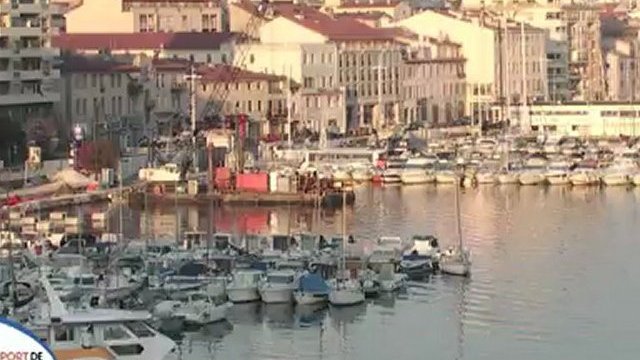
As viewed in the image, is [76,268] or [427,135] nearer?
[76,268]

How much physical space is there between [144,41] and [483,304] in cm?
1440

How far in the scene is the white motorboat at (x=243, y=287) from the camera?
9891 millimetres

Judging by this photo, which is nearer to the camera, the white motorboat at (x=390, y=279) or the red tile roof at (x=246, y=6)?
the white motorboat at (x=390, y=279)

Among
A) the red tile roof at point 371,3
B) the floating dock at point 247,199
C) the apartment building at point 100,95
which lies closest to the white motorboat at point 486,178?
the floating dock at point 247,199

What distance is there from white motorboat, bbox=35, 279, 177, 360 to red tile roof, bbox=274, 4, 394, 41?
1768 centimetres

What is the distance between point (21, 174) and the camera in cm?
1705

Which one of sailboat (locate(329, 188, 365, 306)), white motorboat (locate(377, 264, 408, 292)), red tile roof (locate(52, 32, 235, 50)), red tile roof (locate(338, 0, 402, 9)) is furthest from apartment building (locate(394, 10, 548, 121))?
sailboat (locate(329, 188, 365, 306))

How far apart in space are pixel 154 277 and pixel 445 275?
78.6 inches

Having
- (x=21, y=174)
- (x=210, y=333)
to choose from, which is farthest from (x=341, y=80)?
(x=210, y=333)

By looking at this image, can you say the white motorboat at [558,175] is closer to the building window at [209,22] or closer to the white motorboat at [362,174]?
the white motorboat at [362,174]

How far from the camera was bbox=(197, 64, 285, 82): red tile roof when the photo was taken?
2222 cm

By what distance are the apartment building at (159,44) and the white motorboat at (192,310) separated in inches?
535

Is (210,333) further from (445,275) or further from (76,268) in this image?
(445,275)

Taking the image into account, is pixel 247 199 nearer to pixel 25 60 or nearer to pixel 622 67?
pixel 25 60
